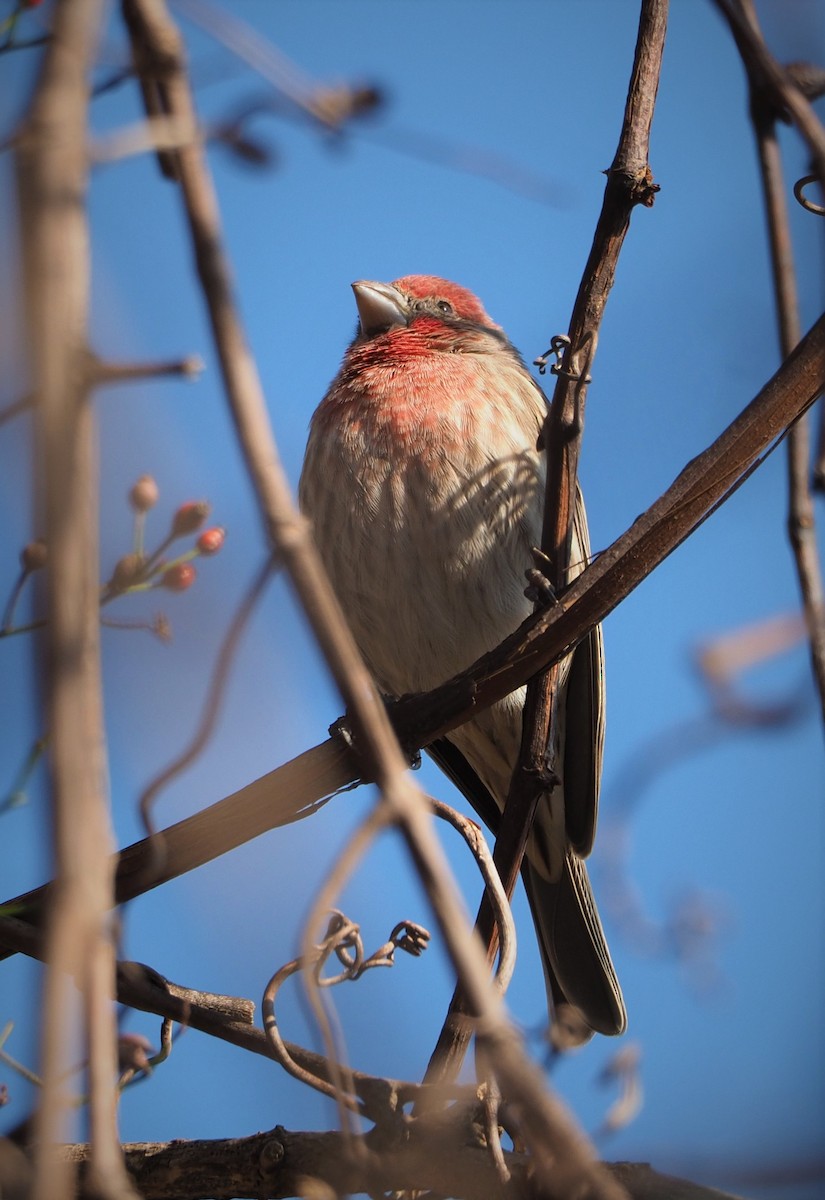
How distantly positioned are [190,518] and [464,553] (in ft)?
6.17

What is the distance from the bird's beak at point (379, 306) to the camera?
17.0 feet

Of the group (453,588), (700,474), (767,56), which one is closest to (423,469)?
(453,588)

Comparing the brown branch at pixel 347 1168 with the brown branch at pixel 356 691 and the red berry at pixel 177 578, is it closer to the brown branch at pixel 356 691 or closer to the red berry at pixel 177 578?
the brown branch at pixel 356 691

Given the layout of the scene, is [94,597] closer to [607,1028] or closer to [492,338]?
[607,1028]

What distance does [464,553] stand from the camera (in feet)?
13.9

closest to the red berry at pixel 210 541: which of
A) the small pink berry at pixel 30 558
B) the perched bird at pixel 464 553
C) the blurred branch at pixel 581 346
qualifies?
the small pink berry at pixel 30 558

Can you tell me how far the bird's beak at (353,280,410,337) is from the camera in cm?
520

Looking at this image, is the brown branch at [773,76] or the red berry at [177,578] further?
the red berry at [177,578]

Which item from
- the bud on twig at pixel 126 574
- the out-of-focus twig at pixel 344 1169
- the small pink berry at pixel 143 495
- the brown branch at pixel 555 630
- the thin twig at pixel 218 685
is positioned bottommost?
the out-of-focus twig at pixel 344 1169

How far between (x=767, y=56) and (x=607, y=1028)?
323cm

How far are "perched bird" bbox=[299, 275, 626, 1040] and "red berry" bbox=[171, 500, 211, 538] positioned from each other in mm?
1840

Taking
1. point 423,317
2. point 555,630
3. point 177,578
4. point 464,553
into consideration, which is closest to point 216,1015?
point 177,578

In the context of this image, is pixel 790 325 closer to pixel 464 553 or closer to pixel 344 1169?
pixel 464 553

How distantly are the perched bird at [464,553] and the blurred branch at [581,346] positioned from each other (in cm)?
136
